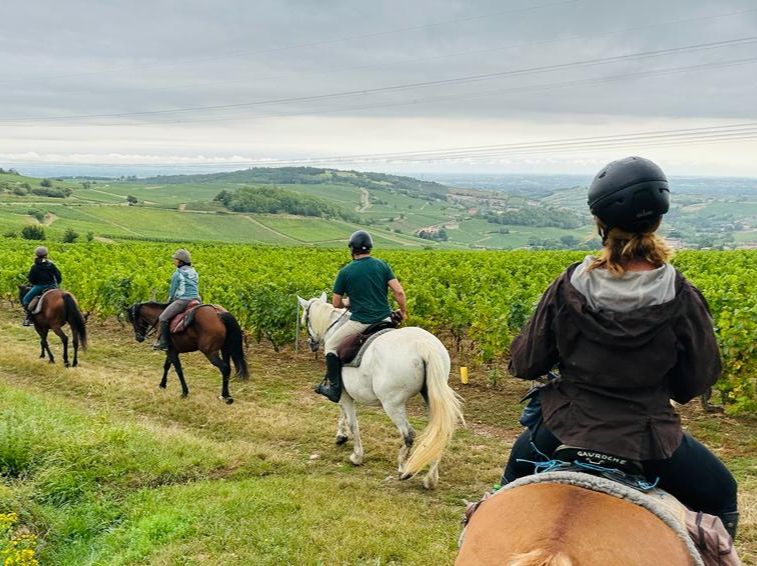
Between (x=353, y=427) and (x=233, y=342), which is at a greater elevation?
(x=233, y=342)

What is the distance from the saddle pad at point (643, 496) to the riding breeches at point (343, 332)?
17.3ft

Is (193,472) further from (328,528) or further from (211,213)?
(211,213)

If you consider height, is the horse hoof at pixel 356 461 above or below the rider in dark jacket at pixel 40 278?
below

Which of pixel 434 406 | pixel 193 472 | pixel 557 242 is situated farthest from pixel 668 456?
pixel 557 242

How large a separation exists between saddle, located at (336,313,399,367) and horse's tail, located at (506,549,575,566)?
5.44m

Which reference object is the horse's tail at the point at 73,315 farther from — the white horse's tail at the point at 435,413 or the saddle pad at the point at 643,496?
the saddle pad at the point at 643,496

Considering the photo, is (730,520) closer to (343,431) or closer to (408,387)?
(408,387)

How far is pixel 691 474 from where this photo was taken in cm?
279

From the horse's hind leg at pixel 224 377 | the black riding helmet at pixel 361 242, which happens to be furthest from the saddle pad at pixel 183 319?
the black riding helmet at pixel 361 242

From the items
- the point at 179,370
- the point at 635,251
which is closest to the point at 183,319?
the point at 179,370

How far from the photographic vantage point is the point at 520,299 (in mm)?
13141

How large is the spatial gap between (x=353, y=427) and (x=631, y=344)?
610cm

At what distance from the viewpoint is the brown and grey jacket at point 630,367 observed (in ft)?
8.38

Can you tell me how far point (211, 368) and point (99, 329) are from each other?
709cm
